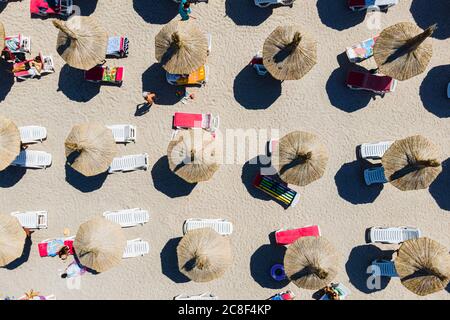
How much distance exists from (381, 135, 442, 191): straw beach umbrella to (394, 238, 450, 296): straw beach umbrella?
2147 mm

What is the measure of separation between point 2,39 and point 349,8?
44.9 feet

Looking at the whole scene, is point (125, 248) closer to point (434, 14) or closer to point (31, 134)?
point (31, 134)

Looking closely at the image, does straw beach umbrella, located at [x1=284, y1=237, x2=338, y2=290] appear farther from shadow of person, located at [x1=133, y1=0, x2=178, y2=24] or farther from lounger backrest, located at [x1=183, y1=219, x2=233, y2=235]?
shadow of person, located at [x1=133, y1=0, x2=178, y2=24]

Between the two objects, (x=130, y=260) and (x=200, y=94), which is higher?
(x=200, y=94)

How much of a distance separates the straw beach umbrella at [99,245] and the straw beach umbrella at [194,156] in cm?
334

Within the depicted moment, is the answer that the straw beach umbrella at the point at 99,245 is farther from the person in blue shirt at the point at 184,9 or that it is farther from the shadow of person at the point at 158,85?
→ the person in blue shirt at the point at 184,9

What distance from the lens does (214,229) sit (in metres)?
14.6

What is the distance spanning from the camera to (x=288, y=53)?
13.4 metres

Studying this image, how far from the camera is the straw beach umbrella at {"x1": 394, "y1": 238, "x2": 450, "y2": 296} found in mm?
12836

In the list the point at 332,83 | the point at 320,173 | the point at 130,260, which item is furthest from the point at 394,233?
the point at 130,260

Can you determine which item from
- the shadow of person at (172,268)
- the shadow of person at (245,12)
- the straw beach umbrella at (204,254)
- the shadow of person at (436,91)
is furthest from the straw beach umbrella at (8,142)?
the shadow of person at (436,91)

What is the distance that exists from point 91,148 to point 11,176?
445 cm
